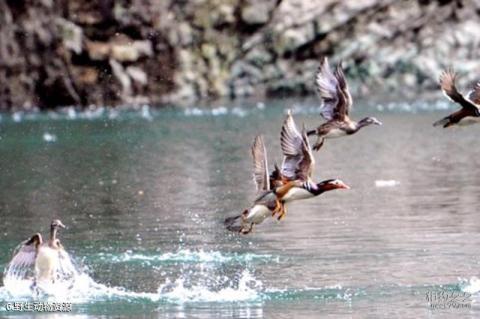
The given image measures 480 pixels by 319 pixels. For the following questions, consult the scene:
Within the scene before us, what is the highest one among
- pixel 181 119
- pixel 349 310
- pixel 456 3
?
pixel 456 3

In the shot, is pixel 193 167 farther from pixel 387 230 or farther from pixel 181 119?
pixel 181 119

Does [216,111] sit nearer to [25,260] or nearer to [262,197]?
[25,260]

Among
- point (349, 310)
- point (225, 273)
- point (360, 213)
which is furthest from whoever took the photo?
point (360, 213)

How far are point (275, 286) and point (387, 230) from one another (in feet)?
13.5

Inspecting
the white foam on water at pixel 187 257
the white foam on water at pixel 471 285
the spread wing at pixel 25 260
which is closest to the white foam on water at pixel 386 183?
the white foam on water at pixel 187 257

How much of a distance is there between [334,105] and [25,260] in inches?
154

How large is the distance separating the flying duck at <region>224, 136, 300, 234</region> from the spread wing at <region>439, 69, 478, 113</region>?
1967 millimetres

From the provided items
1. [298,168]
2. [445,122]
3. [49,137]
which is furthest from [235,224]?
[49,137]

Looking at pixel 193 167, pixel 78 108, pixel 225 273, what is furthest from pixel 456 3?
pixel 225 273

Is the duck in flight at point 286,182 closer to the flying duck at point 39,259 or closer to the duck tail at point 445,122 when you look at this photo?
the duck tail at point 445,122

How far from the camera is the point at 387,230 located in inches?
750

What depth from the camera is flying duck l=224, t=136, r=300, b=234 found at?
14102mm

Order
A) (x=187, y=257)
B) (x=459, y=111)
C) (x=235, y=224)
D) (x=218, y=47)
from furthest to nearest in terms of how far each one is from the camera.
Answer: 1. (x=218, y=47)
2. (x=187, y=257)
3. (x=459, y=111)
4. (x=235, y=224)

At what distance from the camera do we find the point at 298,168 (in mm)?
14227
